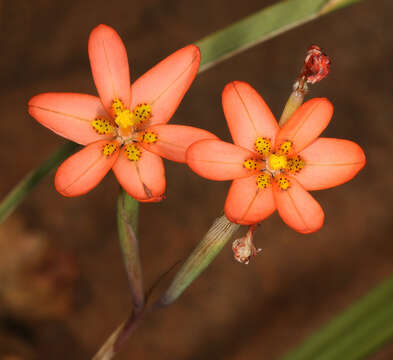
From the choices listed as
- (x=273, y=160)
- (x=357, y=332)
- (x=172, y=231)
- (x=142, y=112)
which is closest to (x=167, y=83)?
(x=142, y=112)

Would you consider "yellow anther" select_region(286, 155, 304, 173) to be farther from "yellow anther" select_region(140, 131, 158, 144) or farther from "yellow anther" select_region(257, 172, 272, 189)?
"yellow anther" select_region(140, 131, 158, 144)

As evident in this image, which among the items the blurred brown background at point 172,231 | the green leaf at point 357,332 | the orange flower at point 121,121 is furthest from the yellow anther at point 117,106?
the blurred brown background at point 172,231

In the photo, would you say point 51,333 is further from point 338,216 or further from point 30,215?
point 338,216

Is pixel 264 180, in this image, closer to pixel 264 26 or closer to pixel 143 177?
pixel 143 177

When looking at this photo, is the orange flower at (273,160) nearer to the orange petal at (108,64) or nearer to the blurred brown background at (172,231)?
the orange petal at (108,64)

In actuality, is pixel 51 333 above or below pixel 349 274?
below

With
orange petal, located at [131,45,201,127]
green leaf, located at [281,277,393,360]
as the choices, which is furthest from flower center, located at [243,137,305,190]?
green leaf, located at [281,277,393,360]

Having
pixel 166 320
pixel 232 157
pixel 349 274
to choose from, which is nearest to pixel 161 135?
pixel 232 157
